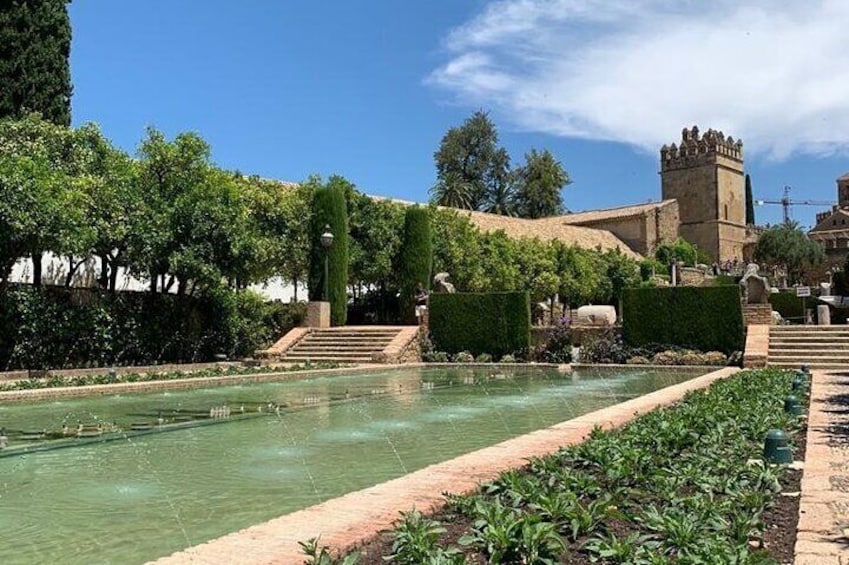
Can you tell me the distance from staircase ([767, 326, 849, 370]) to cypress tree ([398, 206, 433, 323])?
11911 mm

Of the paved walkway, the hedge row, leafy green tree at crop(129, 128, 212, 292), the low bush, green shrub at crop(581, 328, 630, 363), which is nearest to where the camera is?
the paved walkway

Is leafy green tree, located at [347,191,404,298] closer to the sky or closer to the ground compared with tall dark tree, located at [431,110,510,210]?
closer to the ground

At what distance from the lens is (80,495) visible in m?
5.16

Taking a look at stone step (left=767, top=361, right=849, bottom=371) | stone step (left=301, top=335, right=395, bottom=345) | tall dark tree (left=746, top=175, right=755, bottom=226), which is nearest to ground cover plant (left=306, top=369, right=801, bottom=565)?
stone step (left=767, top=361, right=849, bottom=371)

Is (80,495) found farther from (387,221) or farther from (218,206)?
(387,221)

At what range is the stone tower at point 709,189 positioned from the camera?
70.1 metres

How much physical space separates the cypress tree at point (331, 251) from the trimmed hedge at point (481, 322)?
3.40m

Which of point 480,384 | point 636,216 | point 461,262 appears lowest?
point 480,384

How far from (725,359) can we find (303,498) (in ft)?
49.6

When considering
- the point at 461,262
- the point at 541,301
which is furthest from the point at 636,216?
the point at 461,262

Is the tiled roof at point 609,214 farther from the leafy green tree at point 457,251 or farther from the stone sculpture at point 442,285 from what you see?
the stone sculpture at point 442,285

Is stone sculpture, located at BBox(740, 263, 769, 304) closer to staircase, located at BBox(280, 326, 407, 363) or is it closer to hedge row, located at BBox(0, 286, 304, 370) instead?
staircase, located at BBox(280, 326, 407, 363)

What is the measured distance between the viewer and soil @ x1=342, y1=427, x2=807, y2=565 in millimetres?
3285

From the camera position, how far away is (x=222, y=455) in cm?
673
